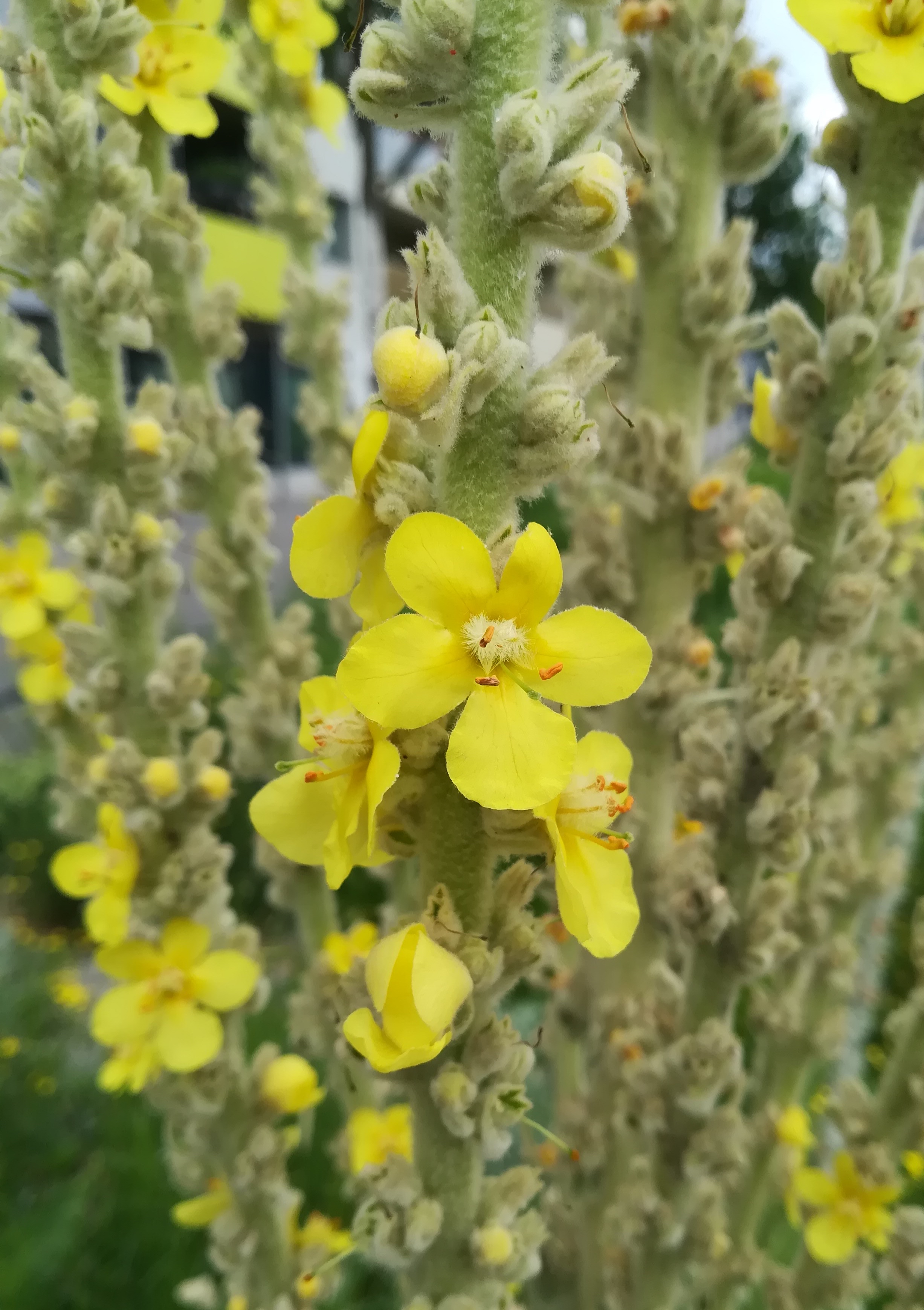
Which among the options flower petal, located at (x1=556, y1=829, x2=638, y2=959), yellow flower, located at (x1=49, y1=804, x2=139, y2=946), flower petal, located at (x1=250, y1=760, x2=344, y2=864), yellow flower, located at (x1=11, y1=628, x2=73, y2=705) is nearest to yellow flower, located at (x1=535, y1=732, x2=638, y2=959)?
flower petal, located at (x1=556, y1=829, x2=638, y2=959)

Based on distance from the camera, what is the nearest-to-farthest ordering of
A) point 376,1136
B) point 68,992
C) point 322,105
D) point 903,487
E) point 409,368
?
1. point 409,368
2. point 903,487
3. point 376,1136
4. point 322,105
5. point 68,992

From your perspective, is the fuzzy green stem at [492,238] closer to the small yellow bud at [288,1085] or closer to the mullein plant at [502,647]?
the mullein plant at [502,647]

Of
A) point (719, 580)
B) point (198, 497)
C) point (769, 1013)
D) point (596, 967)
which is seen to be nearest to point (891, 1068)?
point (769, 1013)

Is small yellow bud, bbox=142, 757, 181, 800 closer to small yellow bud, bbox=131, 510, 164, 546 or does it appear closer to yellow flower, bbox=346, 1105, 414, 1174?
small yellow bud, bbox=131, 510, 164, 546

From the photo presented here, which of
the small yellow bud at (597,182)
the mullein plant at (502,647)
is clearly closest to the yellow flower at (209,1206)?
the mullein plant at (502,647)

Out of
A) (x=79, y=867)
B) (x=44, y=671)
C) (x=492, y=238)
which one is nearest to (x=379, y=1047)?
(x=492, y=238)

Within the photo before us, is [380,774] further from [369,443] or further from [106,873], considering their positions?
[106,873]

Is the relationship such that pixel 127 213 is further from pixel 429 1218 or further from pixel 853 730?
pixel 853 730
